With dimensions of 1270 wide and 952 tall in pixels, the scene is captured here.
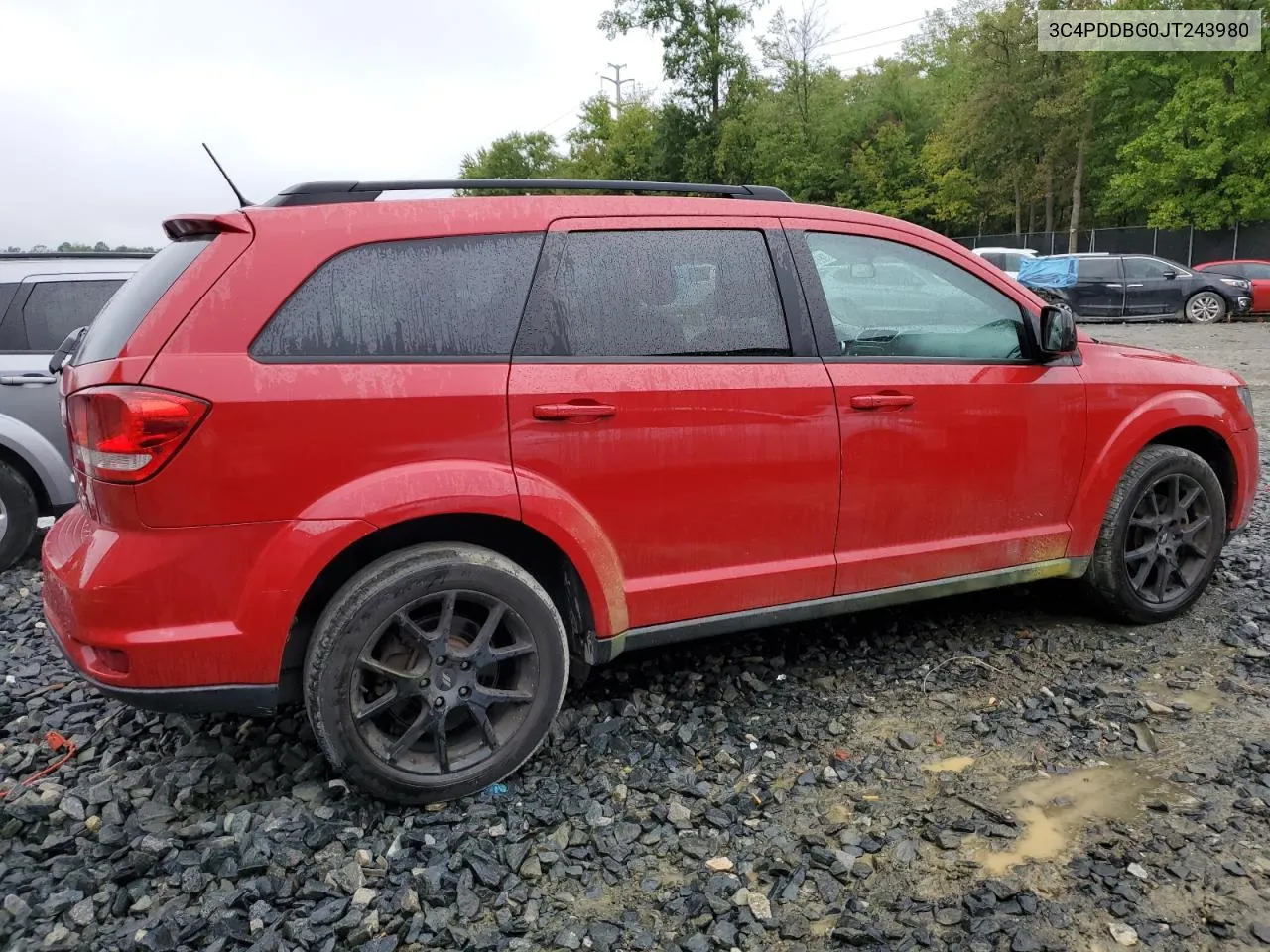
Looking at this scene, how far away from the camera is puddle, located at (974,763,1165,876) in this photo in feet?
8.62

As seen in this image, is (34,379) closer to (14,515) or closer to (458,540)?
(14,515)

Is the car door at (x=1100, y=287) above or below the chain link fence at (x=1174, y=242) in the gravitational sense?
below

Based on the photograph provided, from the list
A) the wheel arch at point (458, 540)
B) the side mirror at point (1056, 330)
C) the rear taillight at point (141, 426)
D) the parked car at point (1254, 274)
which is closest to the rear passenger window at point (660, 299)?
the wheel arch at point (458, 540)

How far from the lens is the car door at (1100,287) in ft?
67.6

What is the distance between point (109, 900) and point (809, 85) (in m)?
48.3

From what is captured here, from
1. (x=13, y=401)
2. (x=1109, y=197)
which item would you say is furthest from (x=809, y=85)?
(x=13, y=401)

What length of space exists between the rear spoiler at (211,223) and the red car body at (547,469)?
0.04 ft

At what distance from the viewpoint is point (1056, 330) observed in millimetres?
3631

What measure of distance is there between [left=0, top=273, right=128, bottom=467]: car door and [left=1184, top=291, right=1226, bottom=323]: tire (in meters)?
21.2

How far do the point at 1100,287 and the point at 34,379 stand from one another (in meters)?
20.9

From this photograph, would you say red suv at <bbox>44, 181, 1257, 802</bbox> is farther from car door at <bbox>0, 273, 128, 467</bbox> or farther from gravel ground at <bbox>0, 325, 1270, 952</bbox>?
car door at <bbox>0, 273, 128, 467</bbox>

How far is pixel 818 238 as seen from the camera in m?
3.45

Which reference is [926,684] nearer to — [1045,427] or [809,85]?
[1045,427]

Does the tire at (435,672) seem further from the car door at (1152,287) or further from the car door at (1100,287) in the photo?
the car door at (1152,287)
